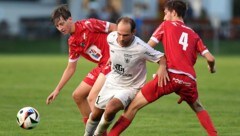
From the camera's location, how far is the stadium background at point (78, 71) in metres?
14.7

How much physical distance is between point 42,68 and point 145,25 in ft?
62.2

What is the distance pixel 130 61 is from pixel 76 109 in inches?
243

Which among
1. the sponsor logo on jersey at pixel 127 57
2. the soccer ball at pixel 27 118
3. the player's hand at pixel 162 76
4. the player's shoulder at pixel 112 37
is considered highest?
the player's shoulder at pixel 112 37

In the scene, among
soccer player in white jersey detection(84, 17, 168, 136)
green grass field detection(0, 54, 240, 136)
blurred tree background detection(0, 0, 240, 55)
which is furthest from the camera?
blurred tree background detection(0, 0, 240, 55)

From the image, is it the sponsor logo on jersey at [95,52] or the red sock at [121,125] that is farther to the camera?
the sponsor logo on jersey at [95,52]

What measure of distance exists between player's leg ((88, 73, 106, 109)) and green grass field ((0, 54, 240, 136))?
1.13 metres

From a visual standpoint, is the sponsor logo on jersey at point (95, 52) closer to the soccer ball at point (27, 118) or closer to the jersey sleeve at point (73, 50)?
the jersey sleeve at point (73, 50)

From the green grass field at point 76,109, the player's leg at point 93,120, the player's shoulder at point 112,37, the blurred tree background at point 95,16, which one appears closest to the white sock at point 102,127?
the player's leg at point 93,120

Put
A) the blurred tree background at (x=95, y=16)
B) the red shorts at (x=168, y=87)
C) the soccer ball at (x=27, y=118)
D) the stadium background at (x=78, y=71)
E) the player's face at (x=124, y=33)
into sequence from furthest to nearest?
the blurred tree background at (x=95, y=16), the stadium background at (x=78, y=71), the soccer ball at (x=27, y=118), the red shorts at (x=168, y=87), the player's face at (x=124, y=33)

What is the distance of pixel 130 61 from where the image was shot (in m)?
11.5

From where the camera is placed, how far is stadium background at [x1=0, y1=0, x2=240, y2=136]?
14.7m

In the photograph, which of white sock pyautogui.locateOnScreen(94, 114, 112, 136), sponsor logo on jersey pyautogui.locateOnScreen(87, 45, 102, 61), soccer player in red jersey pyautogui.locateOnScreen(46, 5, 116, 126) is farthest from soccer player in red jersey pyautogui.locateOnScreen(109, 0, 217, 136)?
sponsor logo on jersey pyautogui.locateOnScreen(87, 45, 102, 61)

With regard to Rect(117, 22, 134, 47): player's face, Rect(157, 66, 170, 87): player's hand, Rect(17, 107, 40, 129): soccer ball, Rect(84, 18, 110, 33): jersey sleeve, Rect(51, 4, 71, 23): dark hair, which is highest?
Rect(117, 22, 134, 47): player's face

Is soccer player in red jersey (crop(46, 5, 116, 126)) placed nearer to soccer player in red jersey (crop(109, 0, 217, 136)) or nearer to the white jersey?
the white jersey
